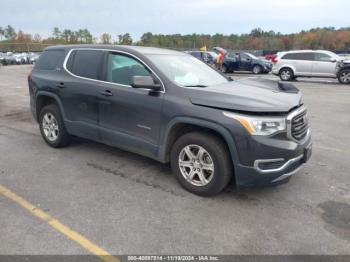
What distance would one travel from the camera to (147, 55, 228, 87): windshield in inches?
163

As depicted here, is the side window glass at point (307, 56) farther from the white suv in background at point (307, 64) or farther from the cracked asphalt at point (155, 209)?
the cracked asphalt at point (155, 209)

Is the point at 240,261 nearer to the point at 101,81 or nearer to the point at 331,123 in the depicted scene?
the point at 101,81

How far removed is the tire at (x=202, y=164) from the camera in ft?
11.7

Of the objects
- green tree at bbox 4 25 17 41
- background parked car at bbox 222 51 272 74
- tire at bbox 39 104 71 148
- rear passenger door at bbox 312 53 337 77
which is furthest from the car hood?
green tree at bbox 4 25 17 41

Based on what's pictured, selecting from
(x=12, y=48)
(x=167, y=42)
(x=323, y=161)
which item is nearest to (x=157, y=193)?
(x=323, y=161)

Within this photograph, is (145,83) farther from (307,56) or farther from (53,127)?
(307,56)

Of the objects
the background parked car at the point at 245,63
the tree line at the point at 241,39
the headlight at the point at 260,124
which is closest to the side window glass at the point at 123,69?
the headlight at the point at 260,124

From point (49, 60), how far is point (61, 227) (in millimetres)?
3381

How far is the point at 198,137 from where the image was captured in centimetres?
367

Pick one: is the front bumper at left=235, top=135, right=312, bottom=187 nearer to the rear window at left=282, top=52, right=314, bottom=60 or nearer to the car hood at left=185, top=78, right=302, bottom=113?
the car hood at left=185, top=78, right=302, bottom=113

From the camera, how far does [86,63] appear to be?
4898mm

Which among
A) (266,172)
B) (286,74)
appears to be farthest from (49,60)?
(286,74)

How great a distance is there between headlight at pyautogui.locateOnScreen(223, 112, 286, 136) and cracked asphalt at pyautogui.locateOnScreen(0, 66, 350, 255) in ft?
2.91

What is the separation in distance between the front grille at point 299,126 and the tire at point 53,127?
358 centimetres
